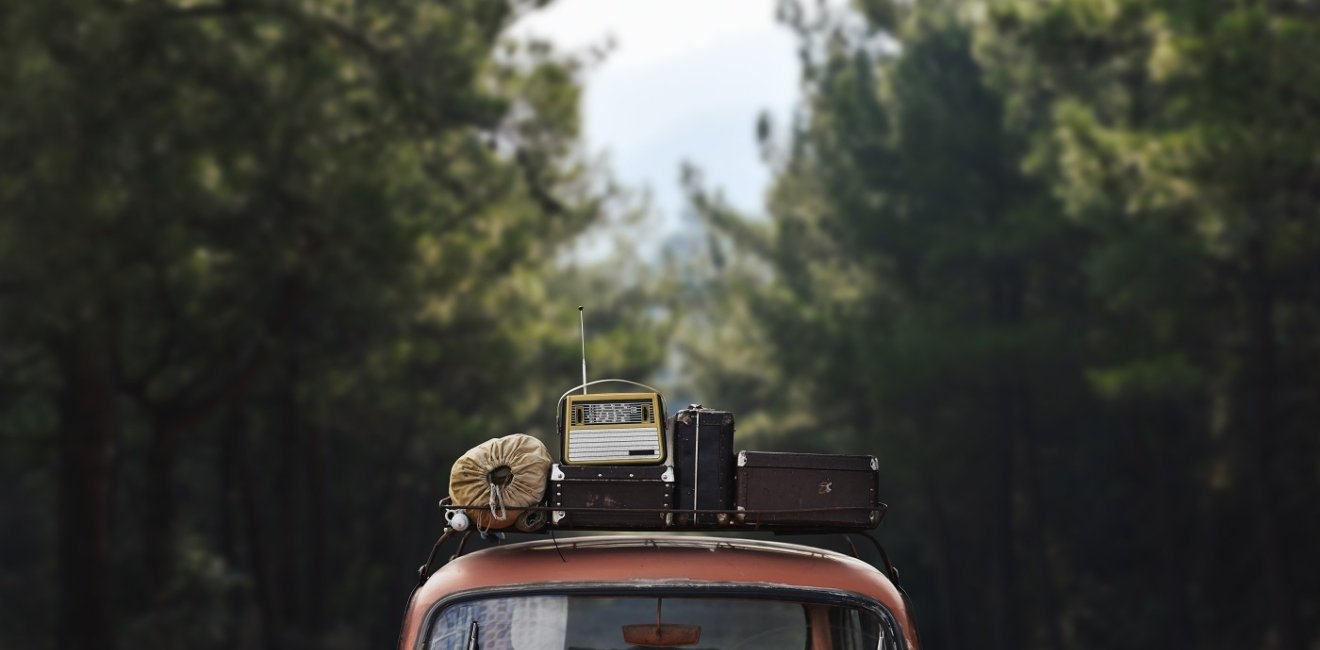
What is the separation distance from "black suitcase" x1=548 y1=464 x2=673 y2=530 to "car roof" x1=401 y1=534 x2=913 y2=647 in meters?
0.26

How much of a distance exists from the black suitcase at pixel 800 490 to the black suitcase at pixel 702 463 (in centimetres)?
A: 7

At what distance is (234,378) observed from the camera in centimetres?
2736

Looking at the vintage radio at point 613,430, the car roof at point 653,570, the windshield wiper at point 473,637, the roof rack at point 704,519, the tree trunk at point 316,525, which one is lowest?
the tree trunk at point 316,525

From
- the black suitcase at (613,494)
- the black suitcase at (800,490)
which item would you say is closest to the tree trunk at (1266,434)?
the black suitcase at (800,490)

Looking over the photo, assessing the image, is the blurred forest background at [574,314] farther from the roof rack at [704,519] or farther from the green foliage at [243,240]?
the roof rack at [704,519]

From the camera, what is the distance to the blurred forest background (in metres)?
23.7

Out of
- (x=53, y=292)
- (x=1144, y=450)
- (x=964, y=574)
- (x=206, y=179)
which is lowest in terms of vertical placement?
(x=964, y=574)

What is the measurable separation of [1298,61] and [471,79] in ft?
35.7

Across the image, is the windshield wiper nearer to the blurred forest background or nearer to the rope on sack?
the rope on sack

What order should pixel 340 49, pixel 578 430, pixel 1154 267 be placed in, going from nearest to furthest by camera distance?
pixel 578 430, pixel 340 49, pixel 1154 267

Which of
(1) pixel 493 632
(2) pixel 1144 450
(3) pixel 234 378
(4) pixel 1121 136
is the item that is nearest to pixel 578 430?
(1) pixel 493 632

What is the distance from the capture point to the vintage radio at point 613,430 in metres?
5.75

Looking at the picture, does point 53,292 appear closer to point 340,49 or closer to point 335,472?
point 340,49

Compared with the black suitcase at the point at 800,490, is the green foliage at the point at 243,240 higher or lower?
higher
